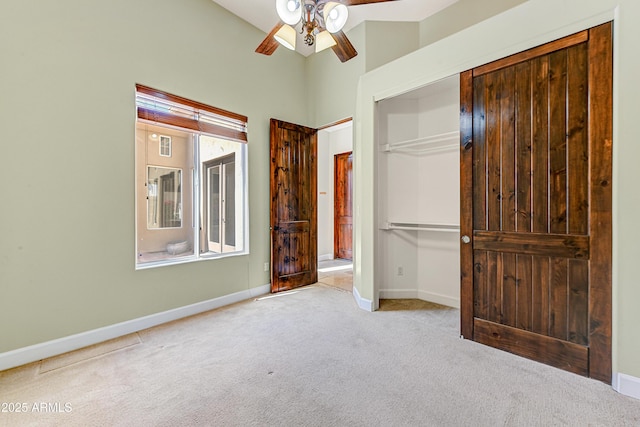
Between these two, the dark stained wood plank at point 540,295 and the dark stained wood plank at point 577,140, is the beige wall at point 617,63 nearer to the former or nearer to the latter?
the dark stained wood plank at point 577,140

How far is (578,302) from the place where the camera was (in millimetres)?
2000

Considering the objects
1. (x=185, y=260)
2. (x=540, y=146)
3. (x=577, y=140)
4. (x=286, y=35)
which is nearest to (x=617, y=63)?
(x=577, y=140)

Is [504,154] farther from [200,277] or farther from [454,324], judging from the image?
[200,277]

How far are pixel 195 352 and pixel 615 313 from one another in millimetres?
3088

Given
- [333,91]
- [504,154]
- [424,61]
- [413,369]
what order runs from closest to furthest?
[413,369]
[504,154]
[424,61]
[333,91]

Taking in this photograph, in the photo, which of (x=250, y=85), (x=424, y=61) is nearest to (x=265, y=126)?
(x=250, y=85)

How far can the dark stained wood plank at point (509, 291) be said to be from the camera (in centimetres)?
231

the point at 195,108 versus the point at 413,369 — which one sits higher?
the point at 195,108

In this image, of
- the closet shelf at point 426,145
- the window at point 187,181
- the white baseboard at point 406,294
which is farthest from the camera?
the white baseboard at point 406,294

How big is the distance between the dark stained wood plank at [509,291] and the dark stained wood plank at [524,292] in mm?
21

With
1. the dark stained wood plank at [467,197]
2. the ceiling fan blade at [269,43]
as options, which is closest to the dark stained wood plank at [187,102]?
the ceiling fan blade at [269,43]

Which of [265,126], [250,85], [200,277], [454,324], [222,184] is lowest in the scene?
[454,324]

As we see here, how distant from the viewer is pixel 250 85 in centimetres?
380

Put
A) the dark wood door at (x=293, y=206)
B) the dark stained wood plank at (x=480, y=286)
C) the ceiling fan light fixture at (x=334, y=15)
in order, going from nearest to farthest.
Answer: the ceiling fan light fixture at (x=334, y=15) < the dark stained wood plank at (x=480, y=286) < the dark wood door at (x=293, y=206)
